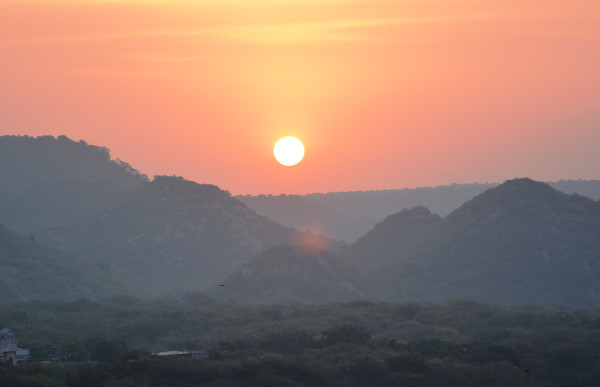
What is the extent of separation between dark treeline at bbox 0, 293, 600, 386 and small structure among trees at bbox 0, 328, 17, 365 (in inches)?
131

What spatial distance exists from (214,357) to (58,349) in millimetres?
20446

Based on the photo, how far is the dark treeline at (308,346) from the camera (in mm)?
113438

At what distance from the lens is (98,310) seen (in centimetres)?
19112

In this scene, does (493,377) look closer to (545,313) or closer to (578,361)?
(578,361)

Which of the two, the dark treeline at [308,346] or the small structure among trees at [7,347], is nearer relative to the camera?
the small structure among trees at [7,347]

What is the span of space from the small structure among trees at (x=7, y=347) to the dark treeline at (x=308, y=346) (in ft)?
10.9

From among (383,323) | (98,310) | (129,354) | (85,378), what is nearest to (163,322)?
(98,310)

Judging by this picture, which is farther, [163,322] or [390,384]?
[163,322]

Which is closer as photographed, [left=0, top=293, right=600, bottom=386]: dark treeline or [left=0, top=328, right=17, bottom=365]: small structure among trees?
[left=0, top=328, right=17, bottom=365]: small structure among trees

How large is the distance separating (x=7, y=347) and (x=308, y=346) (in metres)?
43.4

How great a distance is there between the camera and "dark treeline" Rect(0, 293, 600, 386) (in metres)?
113

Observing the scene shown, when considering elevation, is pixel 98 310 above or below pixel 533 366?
above

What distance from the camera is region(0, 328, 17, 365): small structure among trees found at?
110750 millimetres

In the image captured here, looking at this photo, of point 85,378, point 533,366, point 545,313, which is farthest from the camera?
point 545,313
